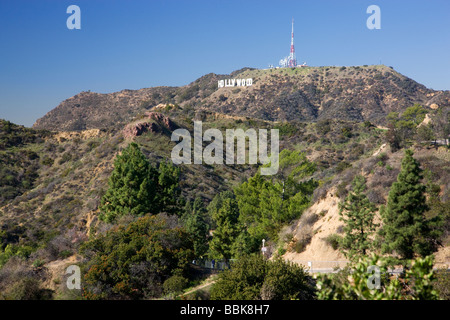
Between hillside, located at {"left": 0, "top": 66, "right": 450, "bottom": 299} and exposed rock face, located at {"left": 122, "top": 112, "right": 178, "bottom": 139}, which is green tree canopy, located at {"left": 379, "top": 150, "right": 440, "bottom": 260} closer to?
hillside, located at {"left": 0, "top": 66, "right": 450, "bottom": 299}

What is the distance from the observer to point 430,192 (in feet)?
83.4

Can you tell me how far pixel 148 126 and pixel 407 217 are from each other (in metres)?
57.3

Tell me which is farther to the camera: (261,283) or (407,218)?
(407,218)

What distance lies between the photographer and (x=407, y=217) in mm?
18172

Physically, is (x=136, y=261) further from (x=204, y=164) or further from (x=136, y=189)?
(x=204, y=164)

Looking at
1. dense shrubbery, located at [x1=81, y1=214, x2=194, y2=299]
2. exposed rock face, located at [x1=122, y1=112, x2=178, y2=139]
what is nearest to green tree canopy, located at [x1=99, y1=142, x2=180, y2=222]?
dense shrubbery, located at [x1=81, y1=214, x2=194, y2=299]

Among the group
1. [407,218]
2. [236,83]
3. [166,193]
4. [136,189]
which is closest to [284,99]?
[236,83]

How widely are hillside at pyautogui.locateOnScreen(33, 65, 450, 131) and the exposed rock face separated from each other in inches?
1640

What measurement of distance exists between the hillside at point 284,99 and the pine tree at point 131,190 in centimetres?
8433

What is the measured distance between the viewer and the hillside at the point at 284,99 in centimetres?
11994

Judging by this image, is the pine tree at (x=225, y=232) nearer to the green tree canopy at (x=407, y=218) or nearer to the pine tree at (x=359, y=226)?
the pine tree at (x=359, y=226)
